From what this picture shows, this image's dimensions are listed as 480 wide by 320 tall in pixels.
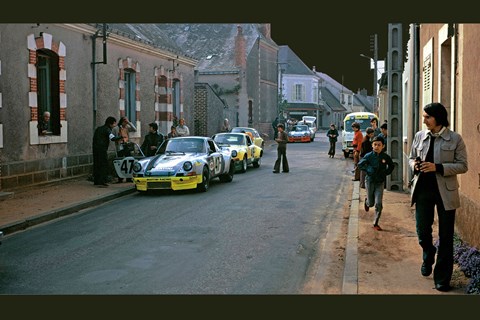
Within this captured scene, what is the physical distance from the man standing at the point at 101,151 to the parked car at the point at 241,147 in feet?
19.3

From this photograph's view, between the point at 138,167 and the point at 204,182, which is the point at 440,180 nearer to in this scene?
the point at 204,182

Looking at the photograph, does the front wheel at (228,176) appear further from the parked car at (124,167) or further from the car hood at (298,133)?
the car hood at (298,133)

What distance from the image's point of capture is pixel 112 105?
65.9ft

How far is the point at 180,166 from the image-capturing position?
14773mm

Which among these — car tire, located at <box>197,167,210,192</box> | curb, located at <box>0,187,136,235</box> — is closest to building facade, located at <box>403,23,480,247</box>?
car tire, located at <box>197,167,210,192</box>

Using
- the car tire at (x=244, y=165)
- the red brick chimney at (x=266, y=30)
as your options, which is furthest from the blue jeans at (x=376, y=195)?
the red brick chimney at (x=266, y=30)

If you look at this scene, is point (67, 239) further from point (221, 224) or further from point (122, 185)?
point (122, 185)

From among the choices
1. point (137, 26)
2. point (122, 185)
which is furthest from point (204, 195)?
point (137, 26)

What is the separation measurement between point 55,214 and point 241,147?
35.2ft

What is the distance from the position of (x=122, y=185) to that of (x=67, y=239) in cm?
684

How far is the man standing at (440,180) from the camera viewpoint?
622cm

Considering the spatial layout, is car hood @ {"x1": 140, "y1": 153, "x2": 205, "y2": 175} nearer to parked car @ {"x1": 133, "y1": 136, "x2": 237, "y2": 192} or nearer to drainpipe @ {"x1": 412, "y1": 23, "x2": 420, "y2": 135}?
parked car @ {"x1": 133, "y1": 136, "x2": 237, "y2": 192}

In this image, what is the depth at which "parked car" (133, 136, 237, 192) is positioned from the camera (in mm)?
14594

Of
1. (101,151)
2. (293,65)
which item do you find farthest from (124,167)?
(293,65)
